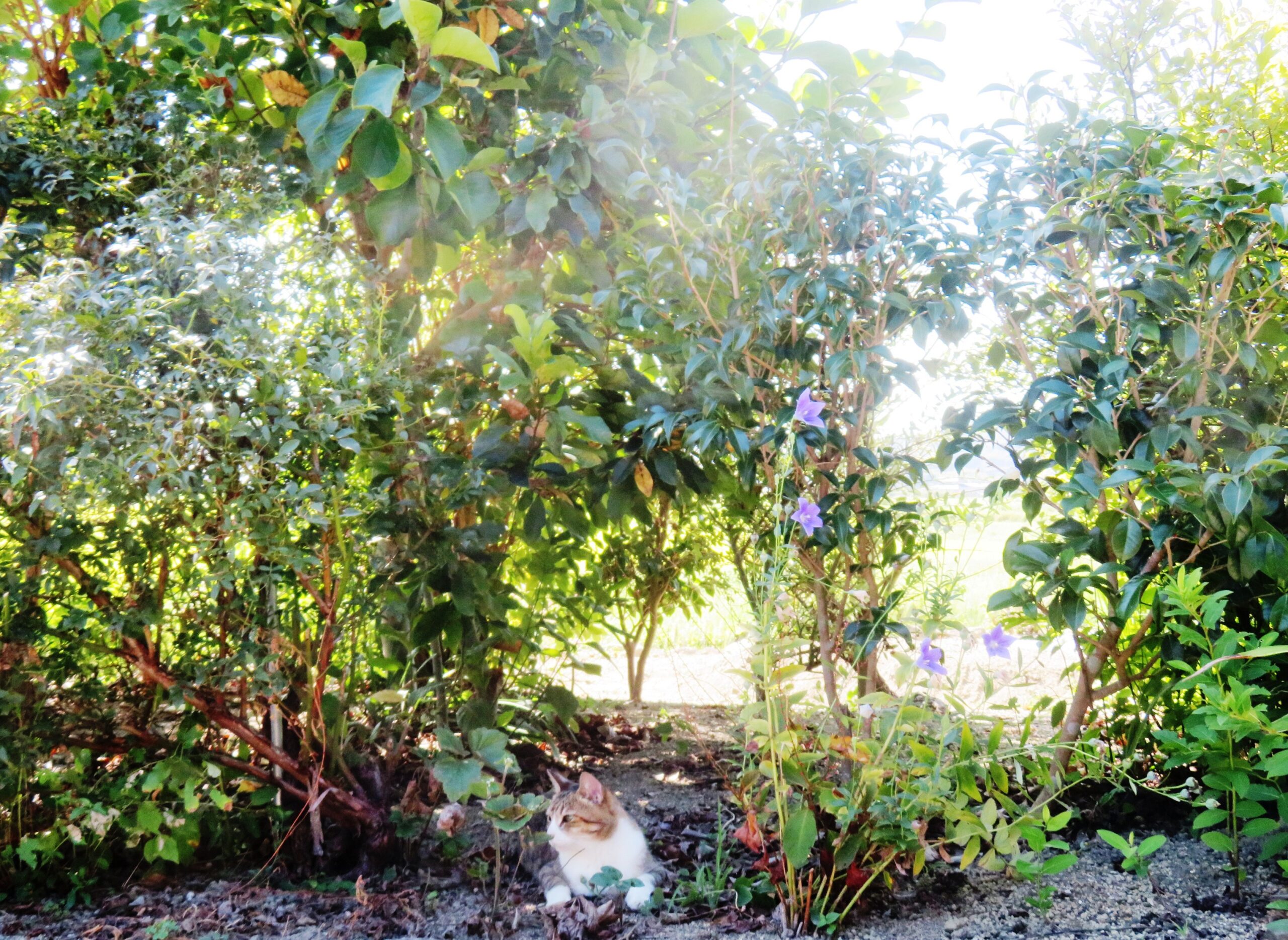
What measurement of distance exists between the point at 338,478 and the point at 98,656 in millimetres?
713

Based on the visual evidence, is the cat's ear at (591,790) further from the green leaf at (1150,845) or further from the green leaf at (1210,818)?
the green leaf at (1210,818)

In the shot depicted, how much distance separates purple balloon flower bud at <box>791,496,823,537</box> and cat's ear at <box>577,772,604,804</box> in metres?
0.65

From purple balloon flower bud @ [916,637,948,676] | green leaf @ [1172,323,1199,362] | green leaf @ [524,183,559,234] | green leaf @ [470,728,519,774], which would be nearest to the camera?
purple balloon flower bud @ [916,637,948,676]

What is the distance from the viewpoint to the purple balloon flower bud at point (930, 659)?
1.37 metres

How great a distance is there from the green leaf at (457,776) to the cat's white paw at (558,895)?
0.27 m

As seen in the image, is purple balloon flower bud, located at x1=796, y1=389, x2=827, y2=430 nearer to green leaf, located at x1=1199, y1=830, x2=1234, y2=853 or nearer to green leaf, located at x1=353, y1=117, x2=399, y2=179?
green leaf, located at x1=353, y1=117, x2=399, y2=179

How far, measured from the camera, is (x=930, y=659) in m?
1.39

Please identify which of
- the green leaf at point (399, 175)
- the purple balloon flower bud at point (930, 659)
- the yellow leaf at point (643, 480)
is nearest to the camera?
the purple balloon flower bud at point (930, 659)

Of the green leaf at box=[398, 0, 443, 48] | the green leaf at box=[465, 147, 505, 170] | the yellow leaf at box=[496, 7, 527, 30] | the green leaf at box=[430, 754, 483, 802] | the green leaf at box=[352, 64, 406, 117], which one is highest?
the yellow leaf at box=[496, 7, 527, 30]

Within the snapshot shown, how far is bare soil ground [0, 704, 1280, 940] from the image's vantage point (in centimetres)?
151

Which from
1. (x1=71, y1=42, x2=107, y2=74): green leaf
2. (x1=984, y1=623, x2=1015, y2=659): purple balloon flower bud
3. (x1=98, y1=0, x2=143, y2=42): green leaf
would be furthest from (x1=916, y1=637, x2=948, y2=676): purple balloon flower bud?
(x1=71, y1=42, x2=107, y2=74): green leaf

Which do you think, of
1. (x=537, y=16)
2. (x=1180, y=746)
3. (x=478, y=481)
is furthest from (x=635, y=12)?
(x=1180, y=746)

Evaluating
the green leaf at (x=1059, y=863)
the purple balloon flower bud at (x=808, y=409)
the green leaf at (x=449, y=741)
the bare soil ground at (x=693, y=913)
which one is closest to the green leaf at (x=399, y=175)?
the purple balloon flower bud at (x=808, y=409)

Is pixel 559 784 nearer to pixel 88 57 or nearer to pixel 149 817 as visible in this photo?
pixel 149 817
